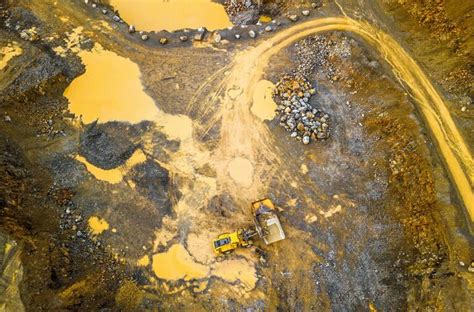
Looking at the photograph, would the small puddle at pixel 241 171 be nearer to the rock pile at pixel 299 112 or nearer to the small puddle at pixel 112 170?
the rock pile at pixel 299 112

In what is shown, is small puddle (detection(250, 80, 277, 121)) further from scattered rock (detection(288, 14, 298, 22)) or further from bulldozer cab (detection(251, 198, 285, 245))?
bulldozer cab (detection(251, 198, 285, 245))

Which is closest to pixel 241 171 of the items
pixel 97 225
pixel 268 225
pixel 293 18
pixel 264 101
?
pixel 268 225

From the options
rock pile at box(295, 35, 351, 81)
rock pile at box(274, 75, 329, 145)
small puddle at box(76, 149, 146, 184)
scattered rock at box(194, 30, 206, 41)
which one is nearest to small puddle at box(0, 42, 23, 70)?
small puddle at box(76, 149, 146, 184)

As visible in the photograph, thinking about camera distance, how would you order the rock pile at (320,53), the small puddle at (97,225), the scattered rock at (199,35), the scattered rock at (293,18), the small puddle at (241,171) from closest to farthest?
the small puddle at (97,225) < the small puddle at (241,171) < the rock pile at (320,53) < the scattered rock at (199,35) < the scattered rock at (293,18)

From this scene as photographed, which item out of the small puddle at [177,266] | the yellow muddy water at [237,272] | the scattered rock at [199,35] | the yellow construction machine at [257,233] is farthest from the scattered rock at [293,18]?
the small puddle at [177,266]

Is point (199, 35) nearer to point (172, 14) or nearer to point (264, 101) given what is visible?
point (172, 14)

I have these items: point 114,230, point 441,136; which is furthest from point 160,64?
point 441,136
